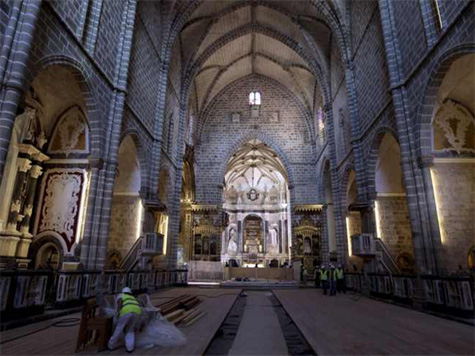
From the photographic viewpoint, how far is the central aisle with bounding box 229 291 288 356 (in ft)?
14.9

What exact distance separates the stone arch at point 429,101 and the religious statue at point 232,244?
32.0 metres

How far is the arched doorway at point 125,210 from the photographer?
1461 cm

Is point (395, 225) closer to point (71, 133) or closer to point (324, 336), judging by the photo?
point (324, 336)

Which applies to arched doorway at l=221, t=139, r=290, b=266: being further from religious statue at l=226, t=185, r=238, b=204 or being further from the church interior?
the church interior


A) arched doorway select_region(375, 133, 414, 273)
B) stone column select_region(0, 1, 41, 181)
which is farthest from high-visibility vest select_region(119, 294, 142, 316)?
arched doorway select_region(375, 133, 414, 273)

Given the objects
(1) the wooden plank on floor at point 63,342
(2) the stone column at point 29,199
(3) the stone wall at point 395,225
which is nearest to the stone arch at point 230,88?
(3) the stone wall at point 395,225

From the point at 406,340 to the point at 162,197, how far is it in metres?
15.9

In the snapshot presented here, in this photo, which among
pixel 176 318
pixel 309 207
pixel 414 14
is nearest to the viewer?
pixel 176 318

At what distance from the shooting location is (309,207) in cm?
2588

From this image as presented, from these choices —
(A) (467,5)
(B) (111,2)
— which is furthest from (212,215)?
(A) (467,5)

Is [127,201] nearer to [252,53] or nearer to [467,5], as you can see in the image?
[467,5]

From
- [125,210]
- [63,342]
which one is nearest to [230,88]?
[125,210]

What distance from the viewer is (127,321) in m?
4.16

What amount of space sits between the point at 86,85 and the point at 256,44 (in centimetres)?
Result: 1846
